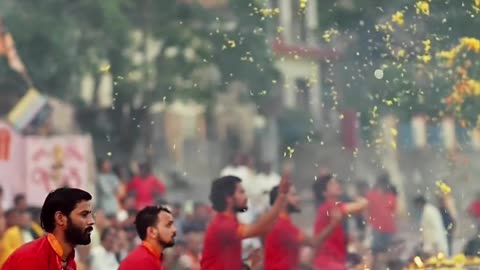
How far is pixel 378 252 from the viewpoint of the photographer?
9.72 metres

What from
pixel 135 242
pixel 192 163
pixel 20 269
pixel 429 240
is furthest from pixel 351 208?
pixel 192 163

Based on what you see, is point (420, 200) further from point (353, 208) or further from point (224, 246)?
point (224, 246)

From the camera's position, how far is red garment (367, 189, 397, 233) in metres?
9.93

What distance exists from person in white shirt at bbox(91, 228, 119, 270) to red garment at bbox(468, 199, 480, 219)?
2403 mm

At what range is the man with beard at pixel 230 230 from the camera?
7.26 m

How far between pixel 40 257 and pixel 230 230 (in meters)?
2.56

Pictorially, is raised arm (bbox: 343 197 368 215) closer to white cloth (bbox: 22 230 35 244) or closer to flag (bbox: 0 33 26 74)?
white cloth (bbox: 22 230 35 244)

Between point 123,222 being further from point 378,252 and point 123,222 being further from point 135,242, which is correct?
point 378,252

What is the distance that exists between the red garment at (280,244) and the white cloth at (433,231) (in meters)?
1.51

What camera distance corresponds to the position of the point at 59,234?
16.0 feet

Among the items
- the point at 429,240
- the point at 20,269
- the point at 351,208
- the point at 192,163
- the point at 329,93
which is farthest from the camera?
the point at 192,163

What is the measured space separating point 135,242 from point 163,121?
5594 mm

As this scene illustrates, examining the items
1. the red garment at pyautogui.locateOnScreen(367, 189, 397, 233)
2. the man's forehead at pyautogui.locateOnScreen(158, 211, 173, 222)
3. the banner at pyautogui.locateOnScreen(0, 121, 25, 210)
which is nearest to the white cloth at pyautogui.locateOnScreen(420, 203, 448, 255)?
the red garment at pyautogui.locateOnScreen(367, 189, 397, 233)

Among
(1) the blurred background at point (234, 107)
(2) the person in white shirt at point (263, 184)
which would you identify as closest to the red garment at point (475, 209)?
(1) the blurred background at point (234, 107)
